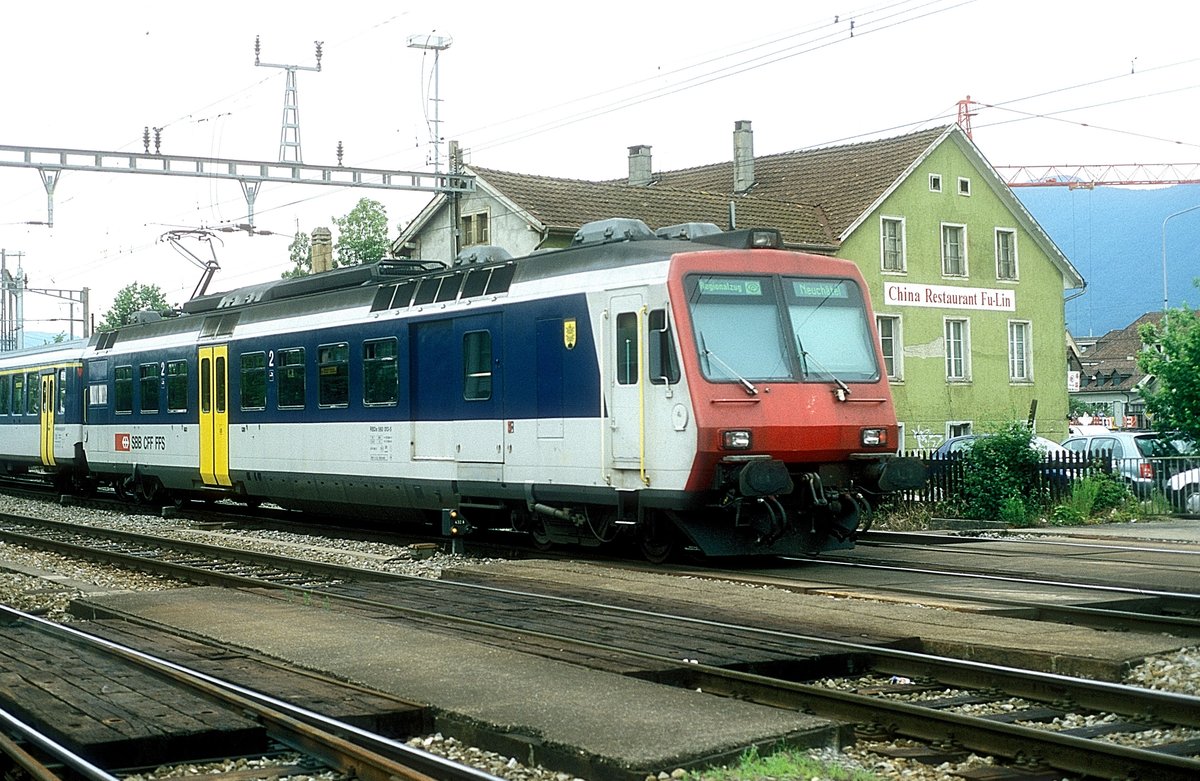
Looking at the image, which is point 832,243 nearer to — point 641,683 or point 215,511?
point 215,511

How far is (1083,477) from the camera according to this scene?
20.8 m

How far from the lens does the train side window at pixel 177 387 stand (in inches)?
924

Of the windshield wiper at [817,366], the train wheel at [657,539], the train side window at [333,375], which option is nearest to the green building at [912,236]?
the train side window at [333,375]

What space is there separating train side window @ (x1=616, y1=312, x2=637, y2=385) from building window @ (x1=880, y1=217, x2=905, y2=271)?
940 inches

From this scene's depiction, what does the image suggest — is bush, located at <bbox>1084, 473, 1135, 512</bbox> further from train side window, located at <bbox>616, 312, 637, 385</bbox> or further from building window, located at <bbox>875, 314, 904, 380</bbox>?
building window, located at <bbox>875, 314, 904, 380</bbox>

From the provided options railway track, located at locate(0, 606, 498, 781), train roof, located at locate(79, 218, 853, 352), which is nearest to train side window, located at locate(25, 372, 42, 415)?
train roof, located at locate(79, 218, 853, 352)

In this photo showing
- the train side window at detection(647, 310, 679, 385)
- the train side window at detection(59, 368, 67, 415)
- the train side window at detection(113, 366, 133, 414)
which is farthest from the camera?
the train side window at detection(59, 368, 67, 415)

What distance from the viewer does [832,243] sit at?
35250 mm

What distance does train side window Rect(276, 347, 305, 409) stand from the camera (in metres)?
20.0

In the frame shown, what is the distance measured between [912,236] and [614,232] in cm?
2380

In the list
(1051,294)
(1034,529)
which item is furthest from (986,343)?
(1034,529)

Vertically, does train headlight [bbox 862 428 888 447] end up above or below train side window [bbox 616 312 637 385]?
below

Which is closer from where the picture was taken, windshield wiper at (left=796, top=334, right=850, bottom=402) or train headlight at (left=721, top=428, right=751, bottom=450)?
train headlight at (left=721, top=428, right=751, bottom=450)

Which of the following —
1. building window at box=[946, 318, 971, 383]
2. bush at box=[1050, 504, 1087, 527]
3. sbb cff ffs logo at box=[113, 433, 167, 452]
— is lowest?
bush at box=[1050, 504, 1087, 527]
